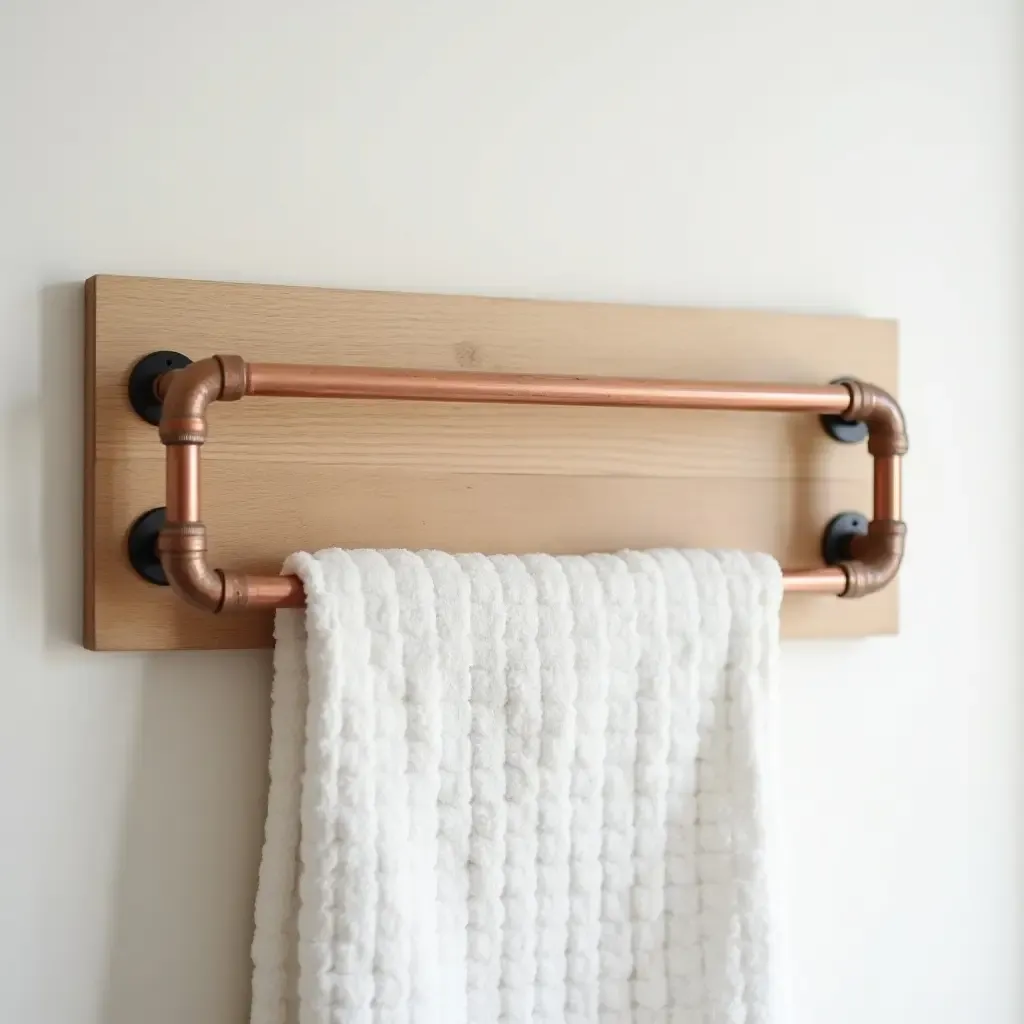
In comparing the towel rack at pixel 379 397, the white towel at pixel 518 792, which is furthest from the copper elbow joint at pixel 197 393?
the white towel at pixel 518 792

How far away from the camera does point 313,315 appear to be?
88 centimetres

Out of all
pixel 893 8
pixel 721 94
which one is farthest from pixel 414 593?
pixel 893 8

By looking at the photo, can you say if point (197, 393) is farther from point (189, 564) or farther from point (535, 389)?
point (535, 389)

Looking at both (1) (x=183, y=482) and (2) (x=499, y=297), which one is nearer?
(1) (x=183, y=482)

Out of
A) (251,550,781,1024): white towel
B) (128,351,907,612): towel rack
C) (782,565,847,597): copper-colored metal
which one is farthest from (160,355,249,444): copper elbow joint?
(782,565,847,597): copper-colored metal

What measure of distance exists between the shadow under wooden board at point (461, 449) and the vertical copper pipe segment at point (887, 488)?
0.05 metres

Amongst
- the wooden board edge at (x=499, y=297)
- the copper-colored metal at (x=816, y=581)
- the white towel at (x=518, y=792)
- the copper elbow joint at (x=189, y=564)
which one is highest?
the wooden board edge at (x=499, y=297)

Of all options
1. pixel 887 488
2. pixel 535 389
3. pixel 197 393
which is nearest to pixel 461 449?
pixel 535 389

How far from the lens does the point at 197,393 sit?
0.77 meters

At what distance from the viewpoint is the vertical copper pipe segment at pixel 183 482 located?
30.5 inches

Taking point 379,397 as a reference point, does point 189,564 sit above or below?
below

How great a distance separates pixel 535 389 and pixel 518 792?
25 centimetres

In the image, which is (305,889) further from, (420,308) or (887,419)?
(887,419)

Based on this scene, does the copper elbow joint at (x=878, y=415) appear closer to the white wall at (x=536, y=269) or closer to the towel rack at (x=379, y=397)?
the towel rack at (x=379, y=397)
